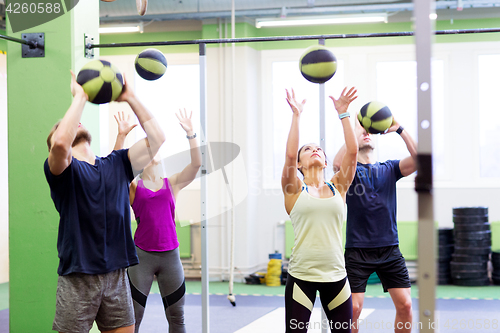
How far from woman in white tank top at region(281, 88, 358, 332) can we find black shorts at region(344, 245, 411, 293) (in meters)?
0.63

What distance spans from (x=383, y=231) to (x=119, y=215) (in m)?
1.72

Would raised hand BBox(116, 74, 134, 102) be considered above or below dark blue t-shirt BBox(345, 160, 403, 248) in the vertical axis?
above

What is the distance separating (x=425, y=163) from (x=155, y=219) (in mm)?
2189

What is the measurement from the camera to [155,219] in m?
2.94

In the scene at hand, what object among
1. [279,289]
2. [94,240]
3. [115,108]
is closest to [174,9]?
[115,108]

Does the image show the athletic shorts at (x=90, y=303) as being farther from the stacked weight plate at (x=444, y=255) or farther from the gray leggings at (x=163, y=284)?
the stacked weight plate at (x=444, y=255)

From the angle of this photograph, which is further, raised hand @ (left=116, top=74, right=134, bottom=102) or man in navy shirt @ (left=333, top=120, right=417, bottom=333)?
man in navy shirt @ (left=333, top=120, right=417, bottom=333)

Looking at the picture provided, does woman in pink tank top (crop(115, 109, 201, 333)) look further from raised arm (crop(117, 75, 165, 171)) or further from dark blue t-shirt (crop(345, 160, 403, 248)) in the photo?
dark blue t-shirt (crop(345, 160, 403, 248))

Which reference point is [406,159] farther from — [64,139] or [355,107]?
[355,107]

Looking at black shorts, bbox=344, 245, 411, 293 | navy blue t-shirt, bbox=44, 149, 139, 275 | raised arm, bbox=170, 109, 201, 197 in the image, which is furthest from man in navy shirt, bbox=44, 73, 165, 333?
black shorts, bbox=344, 245, 411, 293

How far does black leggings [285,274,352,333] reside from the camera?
2299mm

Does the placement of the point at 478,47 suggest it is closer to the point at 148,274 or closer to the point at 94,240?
the point at 148,274

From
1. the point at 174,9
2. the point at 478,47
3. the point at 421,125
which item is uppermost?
the point at 174,9

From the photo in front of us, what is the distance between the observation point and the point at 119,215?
6.65 feet
